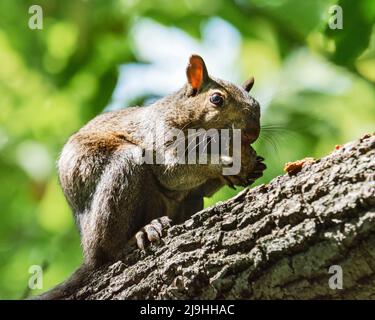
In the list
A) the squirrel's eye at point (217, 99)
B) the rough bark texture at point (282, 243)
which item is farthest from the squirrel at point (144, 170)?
the rough bark texture at point (282, 243)

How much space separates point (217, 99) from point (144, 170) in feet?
3.17

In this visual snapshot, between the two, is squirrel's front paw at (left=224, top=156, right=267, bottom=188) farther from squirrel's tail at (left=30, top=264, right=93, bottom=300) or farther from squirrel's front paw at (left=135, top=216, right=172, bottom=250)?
squirrel's tail at (left=30, top=264, right=93, bottom=300)

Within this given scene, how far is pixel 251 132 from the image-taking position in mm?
5270

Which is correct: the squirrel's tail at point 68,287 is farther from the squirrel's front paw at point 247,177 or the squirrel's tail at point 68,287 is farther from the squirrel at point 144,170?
the squirrel's front paw at point 247,177

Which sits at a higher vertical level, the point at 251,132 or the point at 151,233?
the point at 251,132

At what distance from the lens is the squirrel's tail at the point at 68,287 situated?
459 centimetres

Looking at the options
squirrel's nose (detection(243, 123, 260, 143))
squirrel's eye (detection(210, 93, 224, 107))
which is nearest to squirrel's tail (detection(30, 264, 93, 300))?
squirrel's nose (detection(243, 123, 260, 143))

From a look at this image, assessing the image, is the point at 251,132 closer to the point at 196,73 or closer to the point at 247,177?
the point at 247,177

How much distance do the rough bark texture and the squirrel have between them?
0.41 metres

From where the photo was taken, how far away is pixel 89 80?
23.9 ft

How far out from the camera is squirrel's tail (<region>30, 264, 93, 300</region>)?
459 centimetres

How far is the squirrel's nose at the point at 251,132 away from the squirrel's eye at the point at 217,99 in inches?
14.6

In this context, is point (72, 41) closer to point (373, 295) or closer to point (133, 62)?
point (133, 62)

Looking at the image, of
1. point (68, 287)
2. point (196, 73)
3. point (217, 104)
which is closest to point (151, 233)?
point (68, 287)
